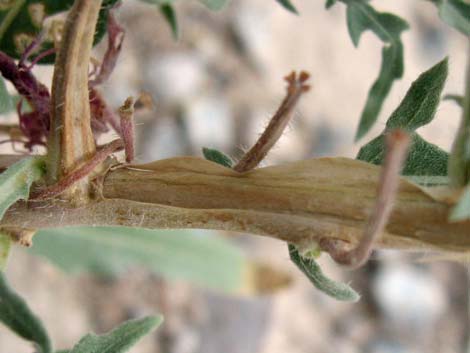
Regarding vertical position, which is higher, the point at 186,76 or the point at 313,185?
the point at 313,185

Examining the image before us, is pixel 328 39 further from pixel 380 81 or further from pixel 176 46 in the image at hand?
pixel 380 81

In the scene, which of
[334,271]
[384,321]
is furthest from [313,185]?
[384,321]

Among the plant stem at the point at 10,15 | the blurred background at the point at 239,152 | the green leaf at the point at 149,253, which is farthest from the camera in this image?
the blurred background at the point at 239,152

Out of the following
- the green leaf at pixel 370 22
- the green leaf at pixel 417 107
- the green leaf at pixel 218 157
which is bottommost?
the green leaf at pixel 218 157

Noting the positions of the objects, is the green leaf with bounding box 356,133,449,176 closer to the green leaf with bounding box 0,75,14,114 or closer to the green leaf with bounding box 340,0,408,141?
the green leaf with bounding box 340,0,408,141

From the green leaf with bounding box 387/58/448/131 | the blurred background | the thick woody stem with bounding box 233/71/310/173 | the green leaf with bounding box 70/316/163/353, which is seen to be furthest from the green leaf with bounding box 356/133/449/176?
the blurred background

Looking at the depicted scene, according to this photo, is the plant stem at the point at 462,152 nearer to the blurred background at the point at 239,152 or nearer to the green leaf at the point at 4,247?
the green leaf at the point at 4,247

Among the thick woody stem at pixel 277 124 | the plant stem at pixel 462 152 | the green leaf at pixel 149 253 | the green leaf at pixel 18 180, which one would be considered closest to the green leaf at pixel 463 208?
the plant stem at pixel 462 152
